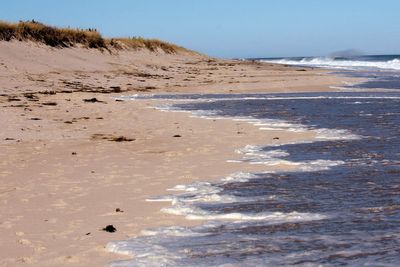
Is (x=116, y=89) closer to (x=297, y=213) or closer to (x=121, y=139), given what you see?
(x=121, y=139)

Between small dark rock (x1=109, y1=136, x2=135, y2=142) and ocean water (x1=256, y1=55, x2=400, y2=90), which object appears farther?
ocean water (x1=256, y1=55, x2=400, y2=90)

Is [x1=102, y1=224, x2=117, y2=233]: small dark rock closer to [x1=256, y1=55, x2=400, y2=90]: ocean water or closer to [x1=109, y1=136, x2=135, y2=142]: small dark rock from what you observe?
[x1=109, y1=136, x2=135, y2=142]: small dark rock

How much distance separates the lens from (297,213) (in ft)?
21.5

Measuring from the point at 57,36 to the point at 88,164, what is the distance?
95.1 ft

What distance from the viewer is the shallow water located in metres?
5.20

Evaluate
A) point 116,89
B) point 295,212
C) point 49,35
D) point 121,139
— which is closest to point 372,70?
point 49,35

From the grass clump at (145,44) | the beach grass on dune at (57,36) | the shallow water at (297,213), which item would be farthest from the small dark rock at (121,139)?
the grass clump at (145,44)

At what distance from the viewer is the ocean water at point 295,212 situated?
5199 millimetres

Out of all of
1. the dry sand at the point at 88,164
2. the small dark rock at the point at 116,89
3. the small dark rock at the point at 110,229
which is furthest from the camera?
the small dark rock at the point at 116,89

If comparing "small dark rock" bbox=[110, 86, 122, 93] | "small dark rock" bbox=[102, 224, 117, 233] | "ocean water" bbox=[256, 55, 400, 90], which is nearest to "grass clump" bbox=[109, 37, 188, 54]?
"ocean water" bbox=[256, 55, 400, 90]

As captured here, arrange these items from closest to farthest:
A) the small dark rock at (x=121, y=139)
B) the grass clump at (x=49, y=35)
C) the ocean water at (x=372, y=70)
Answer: the small dark rock at (x=121, y=139)
the ocean water at (x=372, y=70)
the grass clump at (x=49, y=35)

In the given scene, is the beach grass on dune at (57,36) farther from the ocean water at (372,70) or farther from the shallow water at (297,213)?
the shallow water at (297,213)

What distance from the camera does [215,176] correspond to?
8.66 m

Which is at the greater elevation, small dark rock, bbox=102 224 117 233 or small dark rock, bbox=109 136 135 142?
small dark rock, bbox=109 136 135 142
